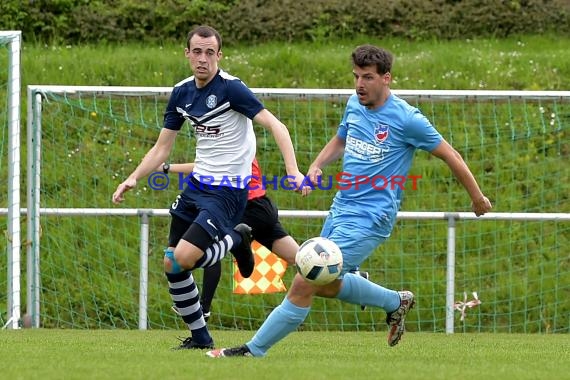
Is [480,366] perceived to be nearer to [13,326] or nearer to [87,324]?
[13,326]

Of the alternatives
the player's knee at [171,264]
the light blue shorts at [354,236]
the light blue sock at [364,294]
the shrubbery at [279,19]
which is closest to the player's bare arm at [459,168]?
the light blue shorts at [354,236]

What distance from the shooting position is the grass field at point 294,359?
588 cm

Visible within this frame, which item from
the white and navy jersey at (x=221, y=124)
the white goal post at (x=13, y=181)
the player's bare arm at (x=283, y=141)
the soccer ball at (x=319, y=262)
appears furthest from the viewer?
the white goal post at (x=13, y=181)

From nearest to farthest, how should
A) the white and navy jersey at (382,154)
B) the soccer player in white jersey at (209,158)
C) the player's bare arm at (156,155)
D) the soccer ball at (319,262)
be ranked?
the soccer ball at (319,262) < the white and navy jersey at (382,154) < the soccer player in white jersey at (209,158) < the player's bare arm at (156,155)

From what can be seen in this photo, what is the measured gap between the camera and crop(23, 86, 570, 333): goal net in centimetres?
1201

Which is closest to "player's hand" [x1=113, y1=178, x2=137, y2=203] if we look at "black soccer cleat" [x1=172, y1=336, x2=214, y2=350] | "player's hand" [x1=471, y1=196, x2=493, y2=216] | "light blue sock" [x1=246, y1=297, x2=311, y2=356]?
"black soccer cleat" [x1=172, y1=336, x2=214, y2=350]

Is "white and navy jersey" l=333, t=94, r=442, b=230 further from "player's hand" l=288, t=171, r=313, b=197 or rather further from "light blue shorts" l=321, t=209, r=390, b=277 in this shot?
"player's hand" l=288, t=171, r=313, b=197

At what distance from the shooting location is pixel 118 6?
18.5m

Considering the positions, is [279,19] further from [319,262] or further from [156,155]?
[319,262]

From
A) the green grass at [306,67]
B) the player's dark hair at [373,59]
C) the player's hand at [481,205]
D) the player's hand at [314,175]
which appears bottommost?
the player's hand at [481,205]

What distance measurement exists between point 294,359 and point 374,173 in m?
1.20

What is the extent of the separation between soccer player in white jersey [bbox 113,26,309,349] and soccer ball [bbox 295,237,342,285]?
40.5 inches

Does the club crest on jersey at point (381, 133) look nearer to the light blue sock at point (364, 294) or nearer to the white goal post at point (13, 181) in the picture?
the light blue sock at point (364, 294)

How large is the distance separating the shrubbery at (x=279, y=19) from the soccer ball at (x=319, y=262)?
37.8 ft
